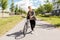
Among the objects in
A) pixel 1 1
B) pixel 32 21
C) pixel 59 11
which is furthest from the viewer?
pixel 59 11

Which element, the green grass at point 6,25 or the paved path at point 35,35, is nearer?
the paved path at point 35,35

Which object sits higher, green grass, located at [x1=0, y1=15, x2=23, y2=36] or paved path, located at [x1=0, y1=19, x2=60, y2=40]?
paved path, located at [x1=0, y1=19, x2=60, y2=40]

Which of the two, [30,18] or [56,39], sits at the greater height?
[30,18]

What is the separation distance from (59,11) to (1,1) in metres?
37.2

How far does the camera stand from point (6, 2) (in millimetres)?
62375

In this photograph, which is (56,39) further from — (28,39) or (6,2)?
(6,2)

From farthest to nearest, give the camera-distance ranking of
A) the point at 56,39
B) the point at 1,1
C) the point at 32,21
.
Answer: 1. the point at 1,1
2. the point at 32,21
3. the point at 56,39

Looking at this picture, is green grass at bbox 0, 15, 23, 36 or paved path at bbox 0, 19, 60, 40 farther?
green grass at bbox 0, 15, 23, 36

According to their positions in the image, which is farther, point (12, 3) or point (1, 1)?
point (12, 3)

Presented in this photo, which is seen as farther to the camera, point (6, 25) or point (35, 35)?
point (6, 25)

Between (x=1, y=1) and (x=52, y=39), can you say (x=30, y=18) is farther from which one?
(x=1, y=1)

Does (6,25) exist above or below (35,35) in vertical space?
below

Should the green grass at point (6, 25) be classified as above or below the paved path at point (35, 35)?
below

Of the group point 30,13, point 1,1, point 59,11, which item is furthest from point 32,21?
point 59,11
